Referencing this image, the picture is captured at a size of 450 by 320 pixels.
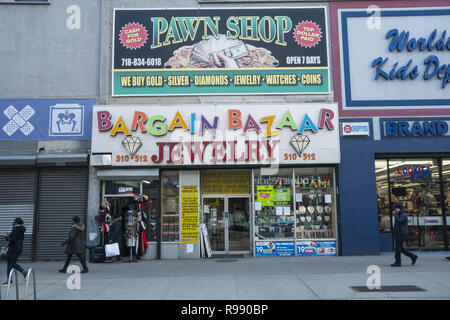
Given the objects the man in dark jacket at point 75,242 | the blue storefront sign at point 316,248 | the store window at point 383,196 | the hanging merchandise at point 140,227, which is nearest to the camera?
the man in dark jacket at point 75,242

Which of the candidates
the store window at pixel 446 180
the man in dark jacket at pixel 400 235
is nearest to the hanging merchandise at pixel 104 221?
the man in dark jacket at pixel 400 235

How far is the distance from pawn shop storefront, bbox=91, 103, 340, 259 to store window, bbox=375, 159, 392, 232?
1679 millimetres

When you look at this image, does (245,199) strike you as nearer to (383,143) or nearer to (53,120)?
(383,143)

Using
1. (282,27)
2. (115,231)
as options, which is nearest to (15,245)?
(115,231)

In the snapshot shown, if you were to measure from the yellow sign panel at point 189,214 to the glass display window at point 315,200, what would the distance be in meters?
3.65

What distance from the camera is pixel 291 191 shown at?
526 inches

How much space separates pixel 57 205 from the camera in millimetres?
13234

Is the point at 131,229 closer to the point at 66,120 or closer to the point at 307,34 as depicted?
the point at 66,120

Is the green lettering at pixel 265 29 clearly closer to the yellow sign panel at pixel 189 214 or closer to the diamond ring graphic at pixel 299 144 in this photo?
the diamond ring graphic at pixel 299 144

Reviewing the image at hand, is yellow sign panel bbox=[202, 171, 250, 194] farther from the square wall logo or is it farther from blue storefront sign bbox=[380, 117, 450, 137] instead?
blue storefront sign bbox=[380, 117, 450, 137]

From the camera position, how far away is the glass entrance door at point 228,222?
44.1 ft

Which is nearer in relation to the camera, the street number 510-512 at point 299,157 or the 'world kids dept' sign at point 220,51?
the street number 510-512 at point 299,157

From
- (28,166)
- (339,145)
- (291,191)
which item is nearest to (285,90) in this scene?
(339,145)
